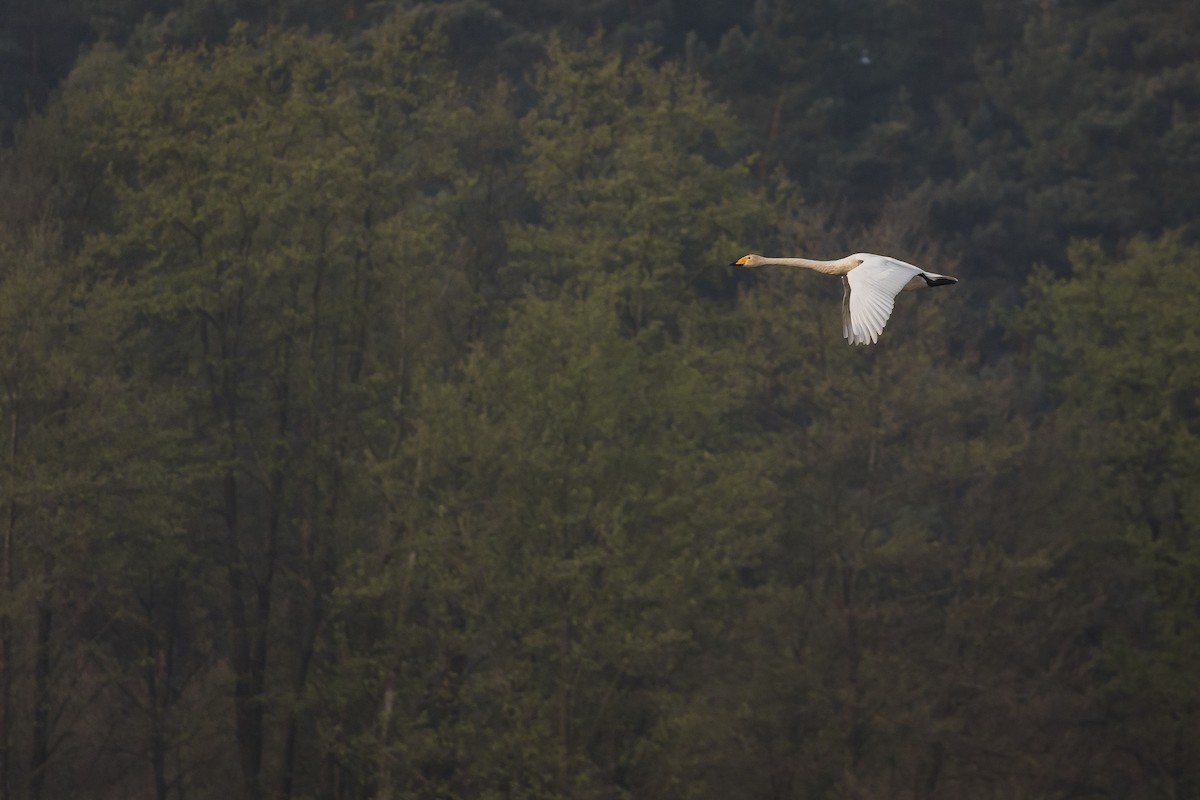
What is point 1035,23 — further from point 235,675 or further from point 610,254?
point 235,675

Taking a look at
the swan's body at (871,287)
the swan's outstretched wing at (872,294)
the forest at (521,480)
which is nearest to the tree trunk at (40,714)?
the forest at (521,480)

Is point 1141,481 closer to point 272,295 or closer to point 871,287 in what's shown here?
point 272,295

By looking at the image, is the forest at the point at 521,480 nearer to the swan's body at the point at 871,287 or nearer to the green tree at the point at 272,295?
the green tree at the point at 272,295

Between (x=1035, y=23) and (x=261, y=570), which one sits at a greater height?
→ (x=1035, y=23)

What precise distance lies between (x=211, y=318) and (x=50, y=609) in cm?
462

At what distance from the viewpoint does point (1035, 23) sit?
4512 cm

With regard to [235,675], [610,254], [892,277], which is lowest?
[235,675]

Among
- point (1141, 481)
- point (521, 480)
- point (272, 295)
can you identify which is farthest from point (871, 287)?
point (1141, 481)

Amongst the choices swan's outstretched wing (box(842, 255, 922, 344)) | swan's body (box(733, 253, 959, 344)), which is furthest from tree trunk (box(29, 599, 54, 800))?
swan's outstretched wing (box(842, 255, 922, 344))

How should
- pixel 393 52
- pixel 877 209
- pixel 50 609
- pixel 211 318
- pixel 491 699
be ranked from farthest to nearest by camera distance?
pixel 877 209 → pixel 393 52 → pixel 211 318 → pixel 50 609 → pixel 491 699

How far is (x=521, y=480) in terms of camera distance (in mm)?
24406

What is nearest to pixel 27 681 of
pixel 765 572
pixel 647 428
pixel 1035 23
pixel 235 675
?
pixel 235 675

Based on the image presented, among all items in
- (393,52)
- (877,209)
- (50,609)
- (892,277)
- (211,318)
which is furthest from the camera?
(877,209)

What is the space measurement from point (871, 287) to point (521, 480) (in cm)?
1102
